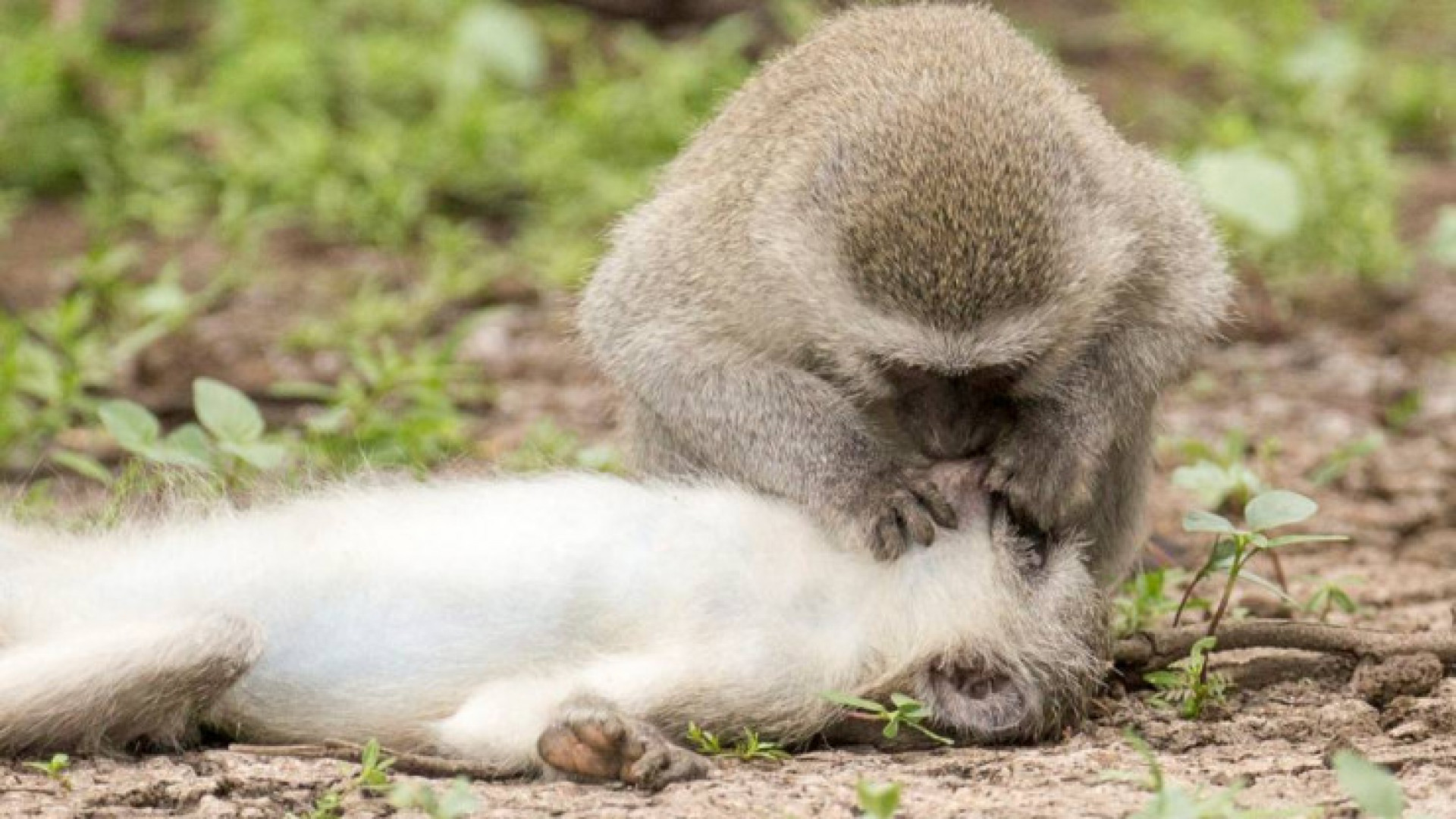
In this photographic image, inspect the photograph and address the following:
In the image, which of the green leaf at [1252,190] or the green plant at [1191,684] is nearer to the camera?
the green plant at [1191,684]

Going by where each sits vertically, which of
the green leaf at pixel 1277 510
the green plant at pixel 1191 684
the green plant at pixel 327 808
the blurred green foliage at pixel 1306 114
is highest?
the green leaf at pixel 1277 510

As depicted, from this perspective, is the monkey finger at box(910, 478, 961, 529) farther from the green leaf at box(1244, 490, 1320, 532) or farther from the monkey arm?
the green leaf at box(1244, 490, 1320, 532)

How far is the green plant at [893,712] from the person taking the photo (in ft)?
13.1

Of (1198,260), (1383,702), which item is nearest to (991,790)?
(1383,702)

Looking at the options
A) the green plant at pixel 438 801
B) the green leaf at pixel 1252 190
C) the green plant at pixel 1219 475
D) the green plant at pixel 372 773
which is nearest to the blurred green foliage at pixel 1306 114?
the green leaf at pixel 1252 190

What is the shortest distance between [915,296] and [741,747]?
95 centimetres

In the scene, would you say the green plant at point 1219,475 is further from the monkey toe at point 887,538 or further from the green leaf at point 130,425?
the green leaf at point 130,425

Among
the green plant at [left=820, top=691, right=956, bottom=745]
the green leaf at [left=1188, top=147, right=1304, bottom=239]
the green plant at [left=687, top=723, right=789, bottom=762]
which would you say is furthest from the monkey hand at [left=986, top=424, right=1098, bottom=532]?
the green leaf at [left=1188, top=147, right=1304, bottom=239]

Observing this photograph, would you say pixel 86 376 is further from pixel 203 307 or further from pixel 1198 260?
pixel 1198 260

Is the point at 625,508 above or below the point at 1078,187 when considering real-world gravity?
below

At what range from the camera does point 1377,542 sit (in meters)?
5.81

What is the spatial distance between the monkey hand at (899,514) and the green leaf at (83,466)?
189 centimetres

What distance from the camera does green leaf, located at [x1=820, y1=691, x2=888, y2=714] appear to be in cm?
398

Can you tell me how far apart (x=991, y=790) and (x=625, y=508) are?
1058mm
